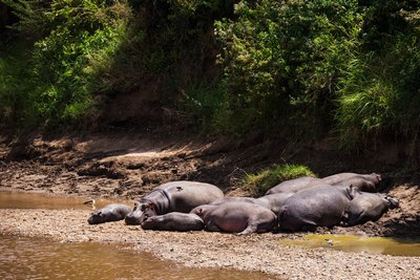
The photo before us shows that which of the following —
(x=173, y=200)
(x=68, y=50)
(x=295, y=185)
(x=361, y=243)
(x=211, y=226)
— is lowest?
(x=361, y=243)

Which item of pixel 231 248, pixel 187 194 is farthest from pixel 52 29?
pixel 231 248

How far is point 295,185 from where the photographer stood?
37.8 feet

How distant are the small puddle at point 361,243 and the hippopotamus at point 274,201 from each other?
854 millimetres

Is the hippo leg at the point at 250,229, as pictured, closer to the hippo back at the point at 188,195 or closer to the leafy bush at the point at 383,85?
the hippo back at the point at 188,195

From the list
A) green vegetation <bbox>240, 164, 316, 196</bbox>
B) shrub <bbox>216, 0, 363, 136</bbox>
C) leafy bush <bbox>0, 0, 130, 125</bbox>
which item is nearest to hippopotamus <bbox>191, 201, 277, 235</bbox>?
green vegetation <bbox>240, 164, 316, 196</bbox>

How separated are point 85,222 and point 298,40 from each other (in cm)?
519

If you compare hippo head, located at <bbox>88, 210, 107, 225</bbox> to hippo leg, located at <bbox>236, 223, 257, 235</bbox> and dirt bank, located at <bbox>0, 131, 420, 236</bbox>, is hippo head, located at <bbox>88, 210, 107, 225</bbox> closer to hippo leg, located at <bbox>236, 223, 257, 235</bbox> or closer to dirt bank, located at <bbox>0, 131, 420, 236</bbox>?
hippo leg, located at <bbox>236, 223, 257, 235</bbox>

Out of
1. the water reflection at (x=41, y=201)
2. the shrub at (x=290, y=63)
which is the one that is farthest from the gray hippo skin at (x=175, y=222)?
the shrub at (x=290, y=63)

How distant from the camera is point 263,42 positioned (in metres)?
14.5

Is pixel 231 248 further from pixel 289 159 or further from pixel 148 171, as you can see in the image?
pixel 148 171

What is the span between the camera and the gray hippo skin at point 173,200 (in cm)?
1122

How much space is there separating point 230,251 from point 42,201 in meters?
5.69

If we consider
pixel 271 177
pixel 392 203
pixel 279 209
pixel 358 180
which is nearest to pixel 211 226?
pixel 279 209

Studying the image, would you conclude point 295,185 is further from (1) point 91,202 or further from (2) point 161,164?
(2) point 161,164
